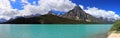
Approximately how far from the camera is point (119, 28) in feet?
81.9

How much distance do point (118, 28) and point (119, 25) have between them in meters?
0.74

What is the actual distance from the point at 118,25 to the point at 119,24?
9.6 inches

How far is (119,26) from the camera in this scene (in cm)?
2558

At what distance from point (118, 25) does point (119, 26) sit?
54cm

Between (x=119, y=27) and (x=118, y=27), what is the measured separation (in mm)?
141

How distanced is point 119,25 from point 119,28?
94cm

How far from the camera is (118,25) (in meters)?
26.1

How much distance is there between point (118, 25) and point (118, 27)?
0.80m

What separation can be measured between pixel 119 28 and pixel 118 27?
0.38m

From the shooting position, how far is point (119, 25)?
25.9 metres

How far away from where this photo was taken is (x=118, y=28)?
82.7ft

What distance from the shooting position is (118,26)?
2570 centimetres
